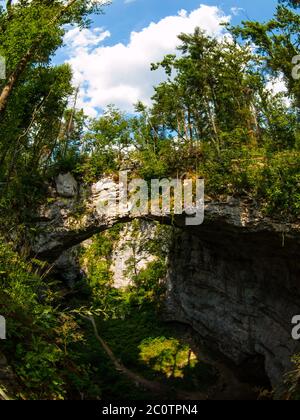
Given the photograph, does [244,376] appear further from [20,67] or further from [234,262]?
[20,67]

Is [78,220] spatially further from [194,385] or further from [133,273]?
[133,273]

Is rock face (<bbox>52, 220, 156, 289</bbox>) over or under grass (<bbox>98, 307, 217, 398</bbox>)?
over

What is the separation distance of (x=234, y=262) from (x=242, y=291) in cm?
114

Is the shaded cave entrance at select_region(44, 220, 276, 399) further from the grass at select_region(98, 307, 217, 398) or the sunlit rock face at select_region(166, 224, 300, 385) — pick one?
the grass at select_region(98, 307, 217, 398)

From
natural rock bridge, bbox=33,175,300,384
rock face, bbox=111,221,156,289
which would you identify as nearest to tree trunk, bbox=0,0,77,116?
natural rock bridge, bbox=33,175,300,384

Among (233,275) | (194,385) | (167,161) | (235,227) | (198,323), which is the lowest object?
(194,385)

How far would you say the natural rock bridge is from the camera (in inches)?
541

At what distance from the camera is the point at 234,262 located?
16781mm

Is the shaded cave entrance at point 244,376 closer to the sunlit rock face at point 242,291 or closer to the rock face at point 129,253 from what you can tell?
the sunlit rock face at point 242,291

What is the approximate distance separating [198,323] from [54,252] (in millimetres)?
7400

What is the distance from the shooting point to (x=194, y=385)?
55.2 feet

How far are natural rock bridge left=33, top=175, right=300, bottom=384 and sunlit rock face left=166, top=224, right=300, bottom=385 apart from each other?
3 cm

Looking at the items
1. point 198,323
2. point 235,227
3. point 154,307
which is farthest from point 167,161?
point 154,307

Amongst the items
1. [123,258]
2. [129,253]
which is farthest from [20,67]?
[123,258]
